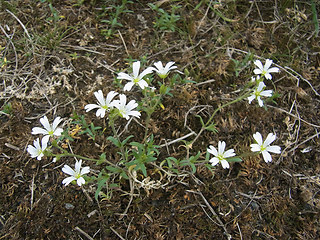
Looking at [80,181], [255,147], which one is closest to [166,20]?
[255,147]

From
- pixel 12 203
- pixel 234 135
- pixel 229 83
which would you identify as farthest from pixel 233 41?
pixel 12 203

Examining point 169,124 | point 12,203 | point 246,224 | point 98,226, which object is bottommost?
point 246,224

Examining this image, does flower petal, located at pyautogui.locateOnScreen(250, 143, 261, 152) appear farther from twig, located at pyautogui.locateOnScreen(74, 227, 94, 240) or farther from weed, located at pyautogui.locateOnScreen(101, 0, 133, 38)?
weed, located at pyautogui.locateOnScreen(101, 0, 133, 38)

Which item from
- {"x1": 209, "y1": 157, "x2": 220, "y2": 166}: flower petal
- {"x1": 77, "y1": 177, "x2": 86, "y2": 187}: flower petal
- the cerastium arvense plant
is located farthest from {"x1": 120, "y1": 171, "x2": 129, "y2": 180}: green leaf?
{"x1": 209, "y1": 157, "x2": 220, "y2": 166}: flower petal

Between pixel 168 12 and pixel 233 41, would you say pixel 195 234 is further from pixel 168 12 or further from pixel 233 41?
pixel 168 12

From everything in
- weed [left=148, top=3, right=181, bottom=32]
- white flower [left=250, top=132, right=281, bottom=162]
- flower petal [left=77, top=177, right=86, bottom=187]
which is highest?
weed [left=148, top=3, right=181, bottom=32]

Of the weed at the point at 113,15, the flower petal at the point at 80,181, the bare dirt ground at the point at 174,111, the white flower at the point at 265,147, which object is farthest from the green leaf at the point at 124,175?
the weed at the point at 113,15

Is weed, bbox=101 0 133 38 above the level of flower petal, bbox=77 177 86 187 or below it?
above

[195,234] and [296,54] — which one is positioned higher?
[296,54]

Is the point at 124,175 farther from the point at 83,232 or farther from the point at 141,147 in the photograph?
the point at 83,232
